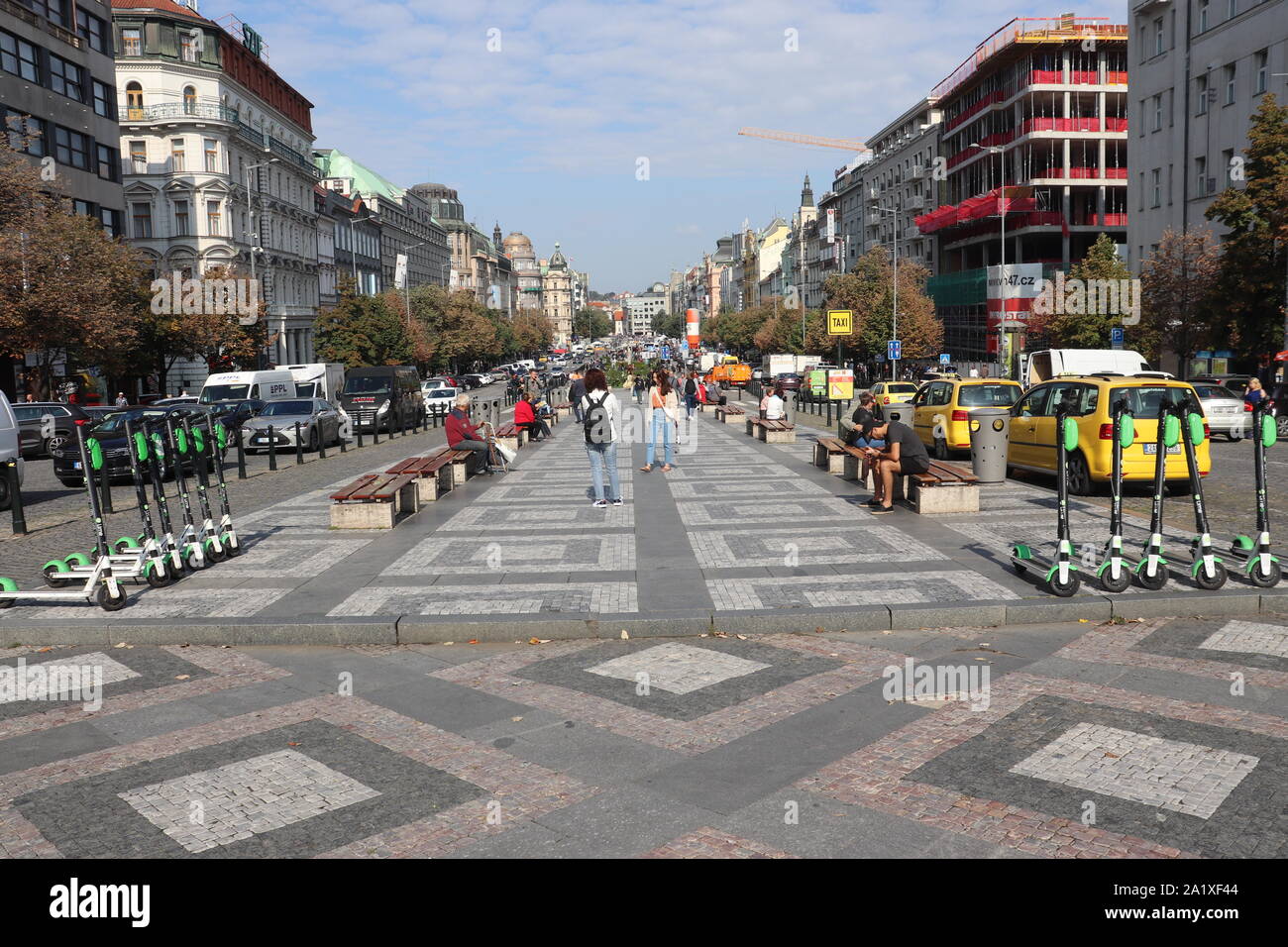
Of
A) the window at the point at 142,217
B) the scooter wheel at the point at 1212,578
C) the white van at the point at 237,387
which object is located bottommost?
the scooter wheel at the point at 1212,578

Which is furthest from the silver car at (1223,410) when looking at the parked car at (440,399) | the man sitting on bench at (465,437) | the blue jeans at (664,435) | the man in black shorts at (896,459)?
the parked car at (440,399)

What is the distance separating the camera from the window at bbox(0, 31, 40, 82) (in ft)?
140

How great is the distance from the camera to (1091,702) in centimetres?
664

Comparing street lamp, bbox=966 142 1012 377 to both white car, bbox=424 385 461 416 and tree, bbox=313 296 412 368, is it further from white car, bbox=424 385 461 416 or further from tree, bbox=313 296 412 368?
tree, bbox=313 296 412 368

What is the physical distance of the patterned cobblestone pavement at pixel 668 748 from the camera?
486 cm

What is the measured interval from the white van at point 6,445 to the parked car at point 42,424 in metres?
11.3

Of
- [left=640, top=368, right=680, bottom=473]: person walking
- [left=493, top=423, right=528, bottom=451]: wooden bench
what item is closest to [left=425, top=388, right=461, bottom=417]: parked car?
[left=493, top=423, right=528, bottom=451]: wooden bench

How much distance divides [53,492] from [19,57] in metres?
32.3

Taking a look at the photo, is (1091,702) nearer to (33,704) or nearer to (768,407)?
(33,704)

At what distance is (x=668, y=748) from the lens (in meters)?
5.98

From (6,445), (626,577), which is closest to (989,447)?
(626,577)

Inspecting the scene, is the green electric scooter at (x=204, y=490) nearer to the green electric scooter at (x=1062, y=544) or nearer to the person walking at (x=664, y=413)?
the green electric scooter at (x=1062, y=544)
